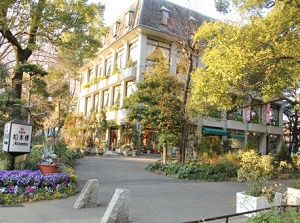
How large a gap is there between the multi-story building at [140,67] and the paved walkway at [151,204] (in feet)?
40.0

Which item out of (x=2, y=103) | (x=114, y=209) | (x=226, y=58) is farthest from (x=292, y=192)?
(x=2, y=103)

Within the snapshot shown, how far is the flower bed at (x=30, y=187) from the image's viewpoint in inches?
314

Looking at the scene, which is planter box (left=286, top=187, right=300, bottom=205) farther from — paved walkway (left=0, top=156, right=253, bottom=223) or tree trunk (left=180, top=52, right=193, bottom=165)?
tree trunk (left=180, top=52, right=193, bottom=165)

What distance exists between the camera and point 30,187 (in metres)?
8.28

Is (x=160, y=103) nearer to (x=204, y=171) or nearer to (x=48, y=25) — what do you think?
(x=204, y=171)

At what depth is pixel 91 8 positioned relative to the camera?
1394 cm

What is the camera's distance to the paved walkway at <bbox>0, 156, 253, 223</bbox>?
6531 mm

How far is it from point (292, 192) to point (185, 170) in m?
5.64

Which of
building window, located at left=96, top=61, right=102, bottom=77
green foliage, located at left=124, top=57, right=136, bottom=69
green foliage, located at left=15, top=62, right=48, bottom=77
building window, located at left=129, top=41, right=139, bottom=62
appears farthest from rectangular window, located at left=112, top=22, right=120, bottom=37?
green foliage, located at left=15, top=62, right=48, bottom=77

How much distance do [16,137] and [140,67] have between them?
19.0 metres

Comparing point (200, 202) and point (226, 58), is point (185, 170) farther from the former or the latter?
point (226, 58)

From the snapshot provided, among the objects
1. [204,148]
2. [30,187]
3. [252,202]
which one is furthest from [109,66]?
[252,202]

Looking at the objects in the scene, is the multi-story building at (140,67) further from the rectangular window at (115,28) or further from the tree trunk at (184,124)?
the tree trunk at (184,124)

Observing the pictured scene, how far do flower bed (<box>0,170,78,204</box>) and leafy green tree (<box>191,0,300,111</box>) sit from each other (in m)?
5.70
